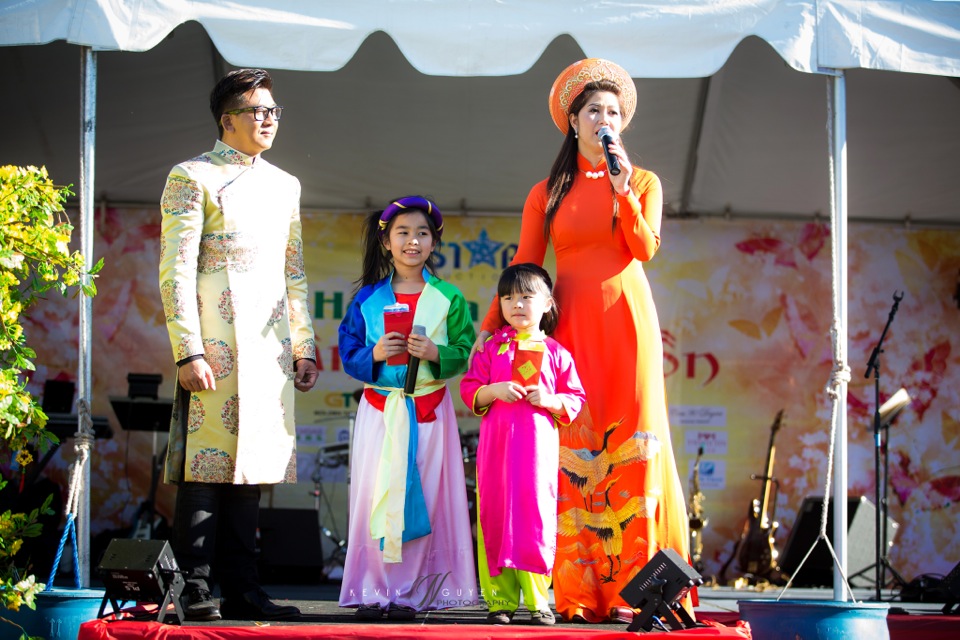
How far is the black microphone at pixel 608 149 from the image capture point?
3.54 m

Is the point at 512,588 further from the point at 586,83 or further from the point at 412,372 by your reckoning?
the point at 586,83

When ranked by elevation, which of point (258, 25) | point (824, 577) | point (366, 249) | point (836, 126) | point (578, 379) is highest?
point (258, 25)

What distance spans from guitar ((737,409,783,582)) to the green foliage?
4.77 metres

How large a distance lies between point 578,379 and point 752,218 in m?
4.18

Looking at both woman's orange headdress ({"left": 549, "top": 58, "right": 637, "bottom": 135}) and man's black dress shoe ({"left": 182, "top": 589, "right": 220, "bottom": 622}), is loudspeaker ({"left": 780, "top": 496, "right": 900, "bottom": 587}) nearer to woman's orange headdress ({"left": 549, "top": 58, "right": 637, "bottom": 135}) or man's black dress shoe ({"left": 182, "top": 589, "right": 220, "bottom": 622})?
woman's orange headdress ({"left": 549, "top": 58, "right": 637, "bottom": 135})

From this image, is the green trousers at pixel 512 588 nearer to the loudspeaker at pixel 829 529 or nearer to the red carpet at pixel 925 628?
the red carpet at pixel 925 628

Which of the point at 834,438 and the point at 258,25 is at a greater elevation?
the point at 258,25

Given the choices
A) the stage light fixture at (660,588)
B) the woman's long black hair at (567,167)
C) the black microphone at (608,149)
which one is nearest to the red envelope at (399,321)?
the woman's long black hair at (567,167)

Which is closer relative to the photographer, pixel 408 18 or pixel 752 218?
pixel 408 18

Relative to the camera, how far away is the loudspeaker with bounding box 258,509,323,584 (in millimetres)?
6625

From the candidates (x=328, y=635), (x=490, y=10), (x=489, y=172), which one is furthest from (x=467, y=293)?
(x=328, y=635)

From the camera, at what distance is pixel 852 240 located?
7531 mm

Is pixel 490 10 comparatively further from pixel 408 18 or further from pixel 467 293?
pixel 467 293

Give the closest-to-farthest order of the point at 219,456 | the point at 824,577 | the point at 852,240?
the point at 219,456, the point at 824,577, the point at 852,240
